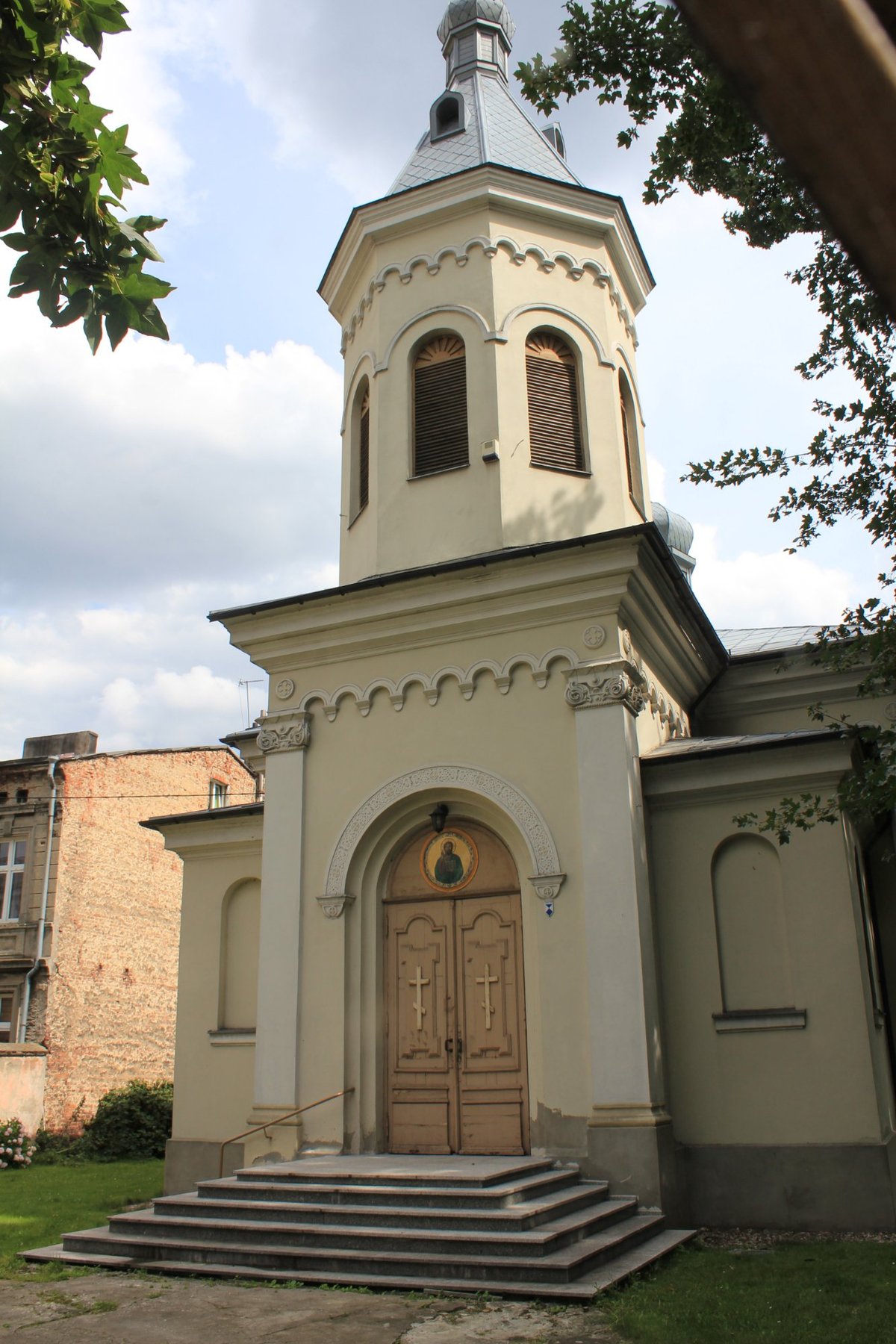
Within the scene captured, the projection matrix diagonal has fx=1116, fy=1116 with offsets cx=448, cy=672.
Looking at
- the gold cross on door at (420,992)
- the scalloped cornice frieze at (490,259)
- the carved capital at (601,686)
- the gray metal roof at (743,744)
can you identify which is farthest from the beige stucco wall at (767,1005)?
the scalloped cornice frieze at (490,259)

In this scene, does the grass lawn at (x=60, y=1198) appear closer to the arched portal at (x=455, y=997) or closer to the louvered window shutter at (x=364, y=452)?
the arched portal at (x=455, y=997)

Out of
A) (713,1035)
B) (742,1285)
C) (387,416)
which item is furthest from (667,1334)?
(387,416)

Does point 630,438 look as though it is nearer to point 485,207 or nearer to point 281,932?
point 485,207

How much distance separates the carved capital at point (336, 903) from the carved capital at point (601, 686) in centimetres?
306

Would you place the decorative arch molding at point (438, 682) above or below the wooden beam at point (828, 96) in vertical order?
above

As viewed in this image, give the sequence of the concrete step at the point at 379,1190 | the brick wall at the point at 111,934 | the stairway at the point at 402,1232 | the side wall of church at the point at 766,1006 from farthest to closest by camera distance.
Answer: the brick wall at the point at 111,934 → the side wall of church at the point at 766,1006 → the concrete step at the point at 379,1190 → the stairway at the point at 402,1232

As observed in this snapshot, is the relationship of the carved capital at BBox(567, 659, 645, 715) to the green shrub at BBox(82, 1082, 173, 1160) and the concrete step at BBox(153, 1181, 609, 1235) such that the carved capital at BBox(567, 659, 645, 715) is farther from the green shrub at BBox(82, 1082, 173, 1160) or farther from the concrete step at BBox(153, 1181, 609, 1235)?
the green shrub at BBox(82, 1082, 173, 1160)

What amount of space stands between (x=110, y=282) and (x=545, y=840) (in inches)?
288

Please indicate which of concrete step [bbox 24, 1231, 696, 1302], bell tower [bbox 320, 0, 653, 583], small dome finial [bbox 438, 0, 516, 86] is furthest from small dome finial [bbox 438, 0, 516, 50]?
concrete step [bbox 24, 1231, 696, 1302]

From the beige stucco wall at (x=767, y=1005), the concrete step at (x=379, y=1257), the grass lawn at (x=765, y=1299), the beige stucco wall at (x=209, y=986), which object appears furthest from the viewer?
the beige stucco wall at (x=209, y=986)

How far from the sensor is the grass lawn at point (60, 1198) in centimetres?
1052

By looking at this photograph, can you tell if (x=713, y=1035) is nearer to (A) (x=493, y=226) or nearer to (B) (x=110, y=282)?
(B) (x=110, y=282)

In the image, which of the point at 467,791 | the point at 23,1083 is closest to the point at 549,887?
the point at 467,791

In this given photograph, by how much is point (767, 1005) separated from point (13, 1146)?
15606mm
